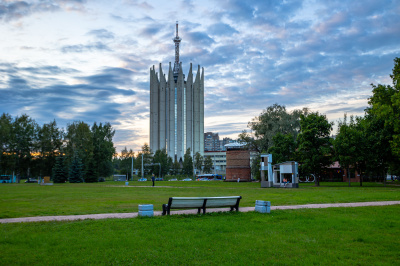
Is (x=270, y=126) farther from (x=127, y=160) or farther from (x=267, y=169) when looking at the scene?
(x=127, y=160)

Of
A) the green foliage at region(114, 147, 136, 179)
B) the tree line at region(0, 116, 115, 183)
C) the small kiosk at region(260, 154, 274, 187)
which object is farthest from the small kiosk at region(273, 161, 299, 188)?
the green foliage at region(114, 147, 136, 179)

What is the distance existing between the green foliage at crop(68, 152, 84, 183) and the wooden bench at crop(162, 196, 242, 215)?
222ft

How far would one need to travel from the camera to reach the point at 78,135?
281 feet

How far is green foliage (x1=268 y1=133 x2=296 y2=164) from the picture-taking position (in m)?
55.8

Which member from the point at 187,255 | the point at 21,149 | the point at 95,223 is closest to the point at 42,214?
the point at 95,223

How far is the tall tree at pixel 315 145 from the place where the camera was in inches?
1889

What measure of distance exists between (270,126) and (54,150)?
55.1 m

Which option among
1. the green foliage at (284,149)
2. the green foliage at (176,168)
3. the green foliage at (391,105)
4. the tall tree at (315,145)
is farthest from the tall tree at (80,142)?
the green foliage at (391,105)

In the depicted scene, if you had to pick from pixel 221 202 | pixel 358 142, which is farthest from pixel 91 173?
pixel 221 202

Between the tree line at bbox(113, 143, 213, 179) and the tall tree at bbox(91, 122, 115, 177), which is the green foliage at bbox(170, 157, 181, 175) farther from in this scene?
the tall tree at bbox(91, 122, 115, 177)

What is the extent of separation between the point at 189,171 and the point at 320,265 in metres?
114

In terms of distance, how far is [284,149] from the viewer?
182 ft

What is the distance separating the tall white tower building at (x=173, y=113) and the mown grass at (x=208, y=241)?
122m

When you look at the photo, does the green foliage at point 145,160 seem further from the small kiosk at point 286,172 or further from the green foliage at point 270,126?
the small kiosk at point 286,172
